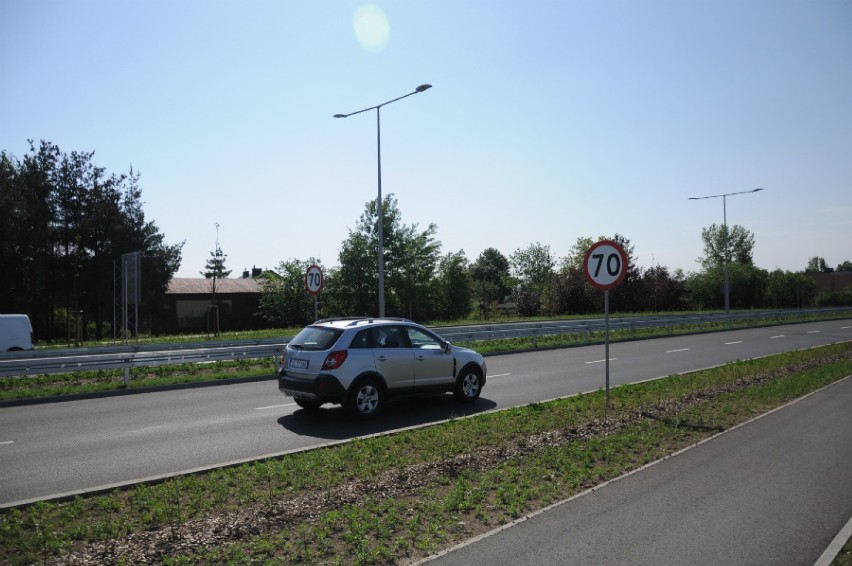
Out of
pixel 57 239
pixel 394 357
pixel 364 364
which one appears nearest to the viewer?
pixel 364 364

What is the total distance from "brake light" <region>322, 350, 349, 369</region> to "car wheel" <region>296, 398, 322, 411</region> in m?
0.71

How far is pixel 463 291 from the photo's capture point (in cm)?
5247

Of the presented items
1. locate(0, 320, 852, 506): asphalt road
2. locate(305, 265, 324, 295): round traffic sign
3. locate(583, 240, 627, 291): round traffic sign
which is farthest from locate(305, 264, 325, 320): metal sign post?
locate(583, 240, 627, 291): round traffic sign

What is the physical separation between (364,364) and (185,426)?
2849 millimetres

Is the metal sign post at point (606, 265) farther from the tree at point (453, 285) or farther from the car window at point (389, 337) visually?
the tree at point (453, 285)

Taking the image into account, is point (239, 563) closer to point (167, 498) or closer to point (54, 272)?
point (167, 498)

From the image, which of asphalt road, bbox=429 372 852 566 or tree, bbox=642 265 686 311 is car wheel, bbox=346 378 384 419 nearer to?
asphalt road, bbox=429 372 852 566

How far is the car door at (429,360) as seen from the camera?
10.9 metres

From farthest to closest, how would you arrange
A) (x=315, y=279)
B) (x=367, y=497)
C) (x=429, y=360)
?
(x=315, y=279)
(x=429, y=360)
(x=367, y=497)

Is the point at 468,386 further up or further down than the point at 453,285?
further down

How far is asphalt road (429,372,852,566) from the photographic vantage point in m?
4.58

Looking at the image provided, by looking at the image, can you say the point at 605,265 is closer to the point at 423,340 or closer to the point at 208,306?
the point at 423,340

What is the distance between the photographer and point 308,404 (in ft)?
35.6

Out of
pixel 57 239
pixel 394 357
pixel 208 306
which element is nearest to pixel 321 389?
pixel 394 357
